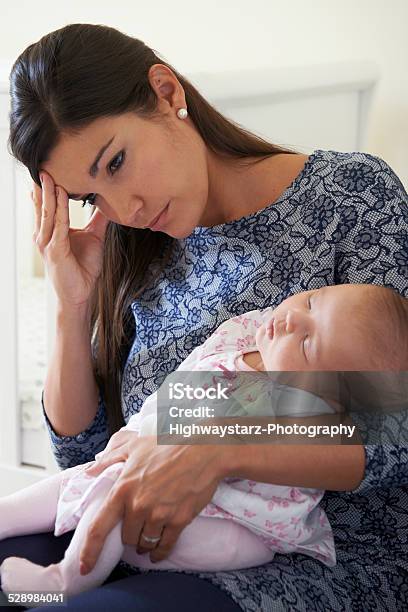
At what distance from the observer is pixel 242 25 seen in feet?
8.51

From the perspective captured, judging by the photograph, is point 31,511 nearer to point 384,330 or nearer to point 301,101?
point 384,330

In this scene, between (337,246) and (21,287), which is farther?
(21,287)

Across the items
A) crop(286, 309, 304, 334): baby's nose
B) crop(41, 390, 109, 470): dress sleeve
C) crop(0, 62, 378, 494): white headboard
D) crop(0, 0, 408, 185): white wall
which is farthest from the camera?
crop(0, 0, 408, 185): white wall

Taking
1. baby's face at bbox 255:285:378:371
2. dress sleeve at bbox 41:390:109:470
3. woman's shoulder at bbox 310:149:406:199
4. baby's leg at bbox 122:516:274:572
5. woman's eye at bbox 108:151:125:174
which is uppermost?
woman's eye at bbox 108:151:125:174

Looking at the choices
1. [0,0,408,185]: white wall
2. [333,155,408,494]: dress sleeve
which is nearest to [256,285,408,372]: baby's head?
[333,155,408,494]: dress sleeve

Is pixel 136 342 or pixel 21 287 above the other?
pixel 136 342

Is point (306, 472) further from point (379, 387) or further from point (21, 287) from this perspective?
point (21, 287)

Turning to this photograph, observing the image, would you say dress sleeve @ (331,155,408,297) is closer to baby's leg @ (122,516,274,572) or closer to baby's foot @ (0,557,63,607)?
baby's leg @ (122,516,274,572)

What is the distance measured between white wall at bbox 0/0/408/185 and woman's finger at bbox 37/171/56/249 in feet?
A: 3.64

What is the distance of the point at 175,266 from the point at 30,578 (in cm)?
59

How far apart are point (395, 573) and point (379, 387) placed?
282 millimetres

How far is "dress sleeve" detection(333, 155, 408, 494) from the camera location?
4.43ft

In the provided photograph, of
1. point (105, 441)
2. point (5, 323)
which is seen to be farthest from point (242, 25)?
point (105, 441)

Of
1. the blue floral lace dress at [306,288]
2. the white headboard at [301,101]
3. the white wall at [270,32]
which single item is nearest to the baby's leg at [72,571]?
the blue floral lace dress at [306,288]
